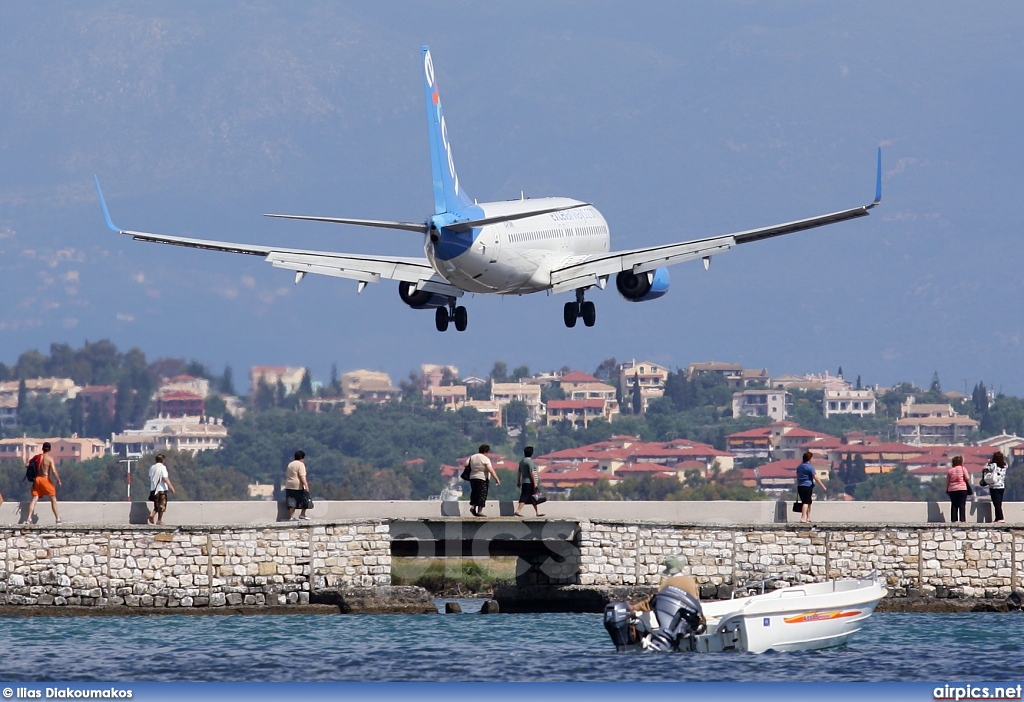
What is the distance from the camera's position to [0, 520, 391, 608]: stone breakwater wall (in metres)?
52.4

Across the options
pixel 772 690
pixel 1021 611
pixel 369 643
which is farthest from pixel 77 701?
pixel 1021 611

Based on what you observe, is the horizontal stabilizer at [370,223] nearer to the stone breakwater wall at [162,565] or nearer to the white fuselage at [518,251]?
the white fuselage at [518,251]

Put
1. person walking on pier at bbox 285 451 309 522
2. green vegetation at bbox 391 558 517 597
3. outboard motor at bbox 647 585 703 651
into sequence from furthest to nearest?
1. green vegetation at bbox 391 558 517 597
2. person walking on pier at bbox 285 451 309 522
3. outboard motor at bbox 647 585 703 651

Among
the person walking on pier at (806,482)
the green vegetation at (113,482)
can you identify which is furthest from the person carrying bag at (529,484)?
the green vegetation at (113,482)

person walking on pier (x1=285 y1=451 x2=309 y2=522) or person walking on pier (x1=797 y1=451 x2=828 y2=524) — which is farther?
person walking on pier (x1=285 y1=451 x2=309 y2=522)

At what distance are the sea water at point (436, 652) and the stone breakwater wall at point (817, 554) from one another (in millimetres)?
1113

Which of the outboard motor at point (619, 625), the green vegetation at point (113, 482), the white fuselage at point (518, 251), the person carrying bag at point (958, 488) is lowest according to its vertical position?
the outboard motor at point (619, 625)

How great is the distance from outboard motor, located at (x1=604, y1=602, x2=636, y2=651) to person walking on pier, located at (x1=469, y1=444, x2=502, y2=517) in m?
9.12

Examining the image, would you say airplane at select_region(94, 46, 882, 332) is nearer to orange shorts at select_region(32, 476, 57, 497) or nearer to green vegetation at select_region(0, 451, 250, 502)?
orange shorts at select_region(32, 476, 57, 497)

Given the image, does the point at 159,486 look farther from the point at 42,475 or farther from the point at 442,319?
the point at 442,319

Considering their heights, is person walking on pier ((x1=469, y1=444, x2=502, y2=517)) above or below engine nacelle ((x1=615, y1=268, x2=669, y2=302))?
below

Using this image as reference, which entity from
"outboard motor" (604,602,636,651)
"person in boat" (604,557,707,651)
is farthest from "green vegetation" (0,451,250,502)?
"person in boat" (604,557,707,651)

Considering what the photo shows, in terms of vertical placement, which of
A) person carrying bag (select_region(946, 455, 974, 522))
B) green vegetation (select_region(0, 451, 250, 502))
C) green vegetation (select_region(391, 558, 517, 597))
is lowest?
green vegetation (select_region(391, 558, 517, 597))

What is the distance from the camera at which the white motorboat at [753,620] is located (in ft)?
137
